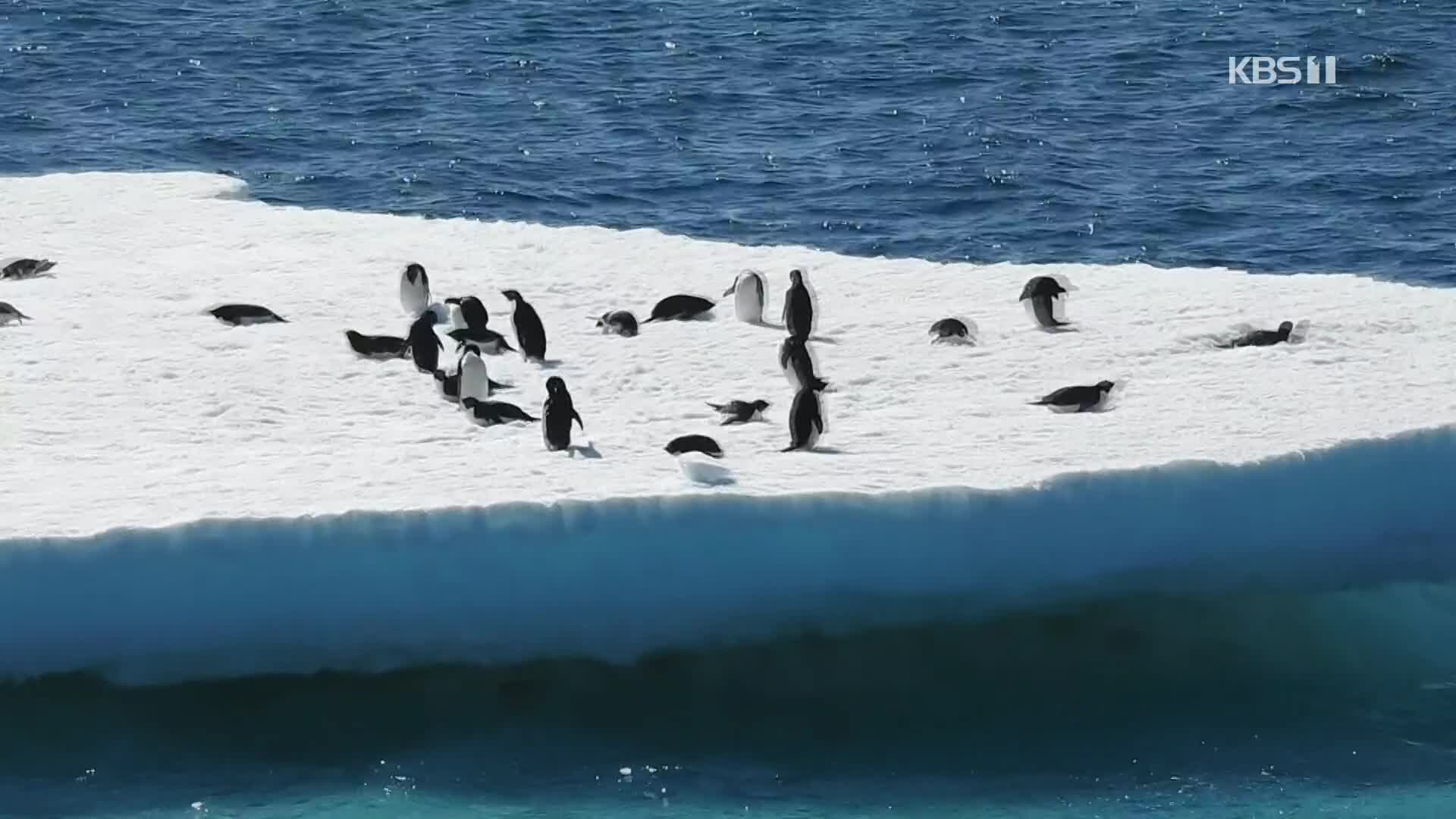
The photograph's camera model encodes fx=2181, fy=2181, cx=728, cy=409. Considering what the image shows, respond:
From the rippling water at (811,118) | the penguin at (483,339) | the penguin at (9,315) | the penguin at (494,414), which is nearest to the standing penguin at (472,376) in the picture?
the penguin at (494,414)

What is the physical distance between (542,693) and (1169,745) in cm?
348

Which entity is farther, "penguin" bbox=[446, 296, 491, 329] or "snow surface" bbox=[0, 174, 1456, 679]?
"penguin" bbox=[446, 296, 491, 329]

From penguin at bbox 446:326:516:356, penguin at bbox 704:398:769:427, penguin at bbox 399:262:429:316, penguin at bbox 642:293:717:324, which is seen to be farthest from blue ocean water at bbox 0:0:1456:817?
penguin at bbox 399:262:429:316

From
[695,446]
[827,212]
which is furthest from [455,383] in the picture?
[827,212]

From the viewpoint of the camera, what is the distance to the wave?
11625 millimetres

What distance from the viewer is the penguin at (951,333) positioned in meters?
15.9

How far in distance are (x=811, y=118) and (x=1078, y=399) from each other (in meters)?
20.0

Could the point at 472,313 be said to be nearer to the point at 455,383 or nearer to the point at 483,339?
the point at 483,339

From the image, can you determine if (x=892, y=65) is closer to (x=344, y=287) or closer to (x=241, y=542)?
(x=344, y=287)

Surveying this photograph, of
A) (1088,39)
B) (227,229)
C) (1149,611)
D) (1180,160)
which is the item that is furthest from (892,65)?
(1149,611)

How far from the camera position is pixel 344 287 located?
1780cm

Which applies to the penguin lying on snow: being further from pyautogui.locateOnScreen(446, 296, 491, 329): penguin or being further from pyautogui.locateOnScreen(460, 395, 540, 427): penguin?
pyautogui.locateOnScreen(446, 296, 491, 329): penguin

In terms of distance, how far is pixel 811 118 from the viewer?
33.5 meters

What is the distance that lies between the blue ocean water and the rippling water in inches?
4.2
